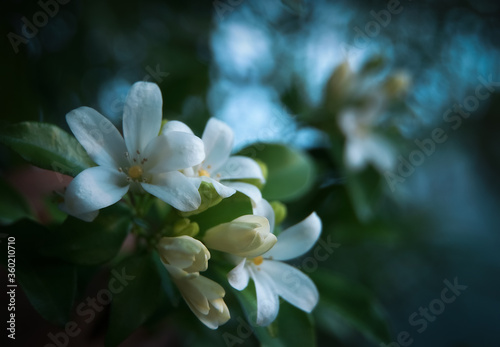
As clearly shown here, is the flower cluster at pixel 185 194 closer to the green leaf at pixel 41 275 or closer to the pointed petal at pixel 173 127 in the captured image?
the pointed petal at pixel 173 127

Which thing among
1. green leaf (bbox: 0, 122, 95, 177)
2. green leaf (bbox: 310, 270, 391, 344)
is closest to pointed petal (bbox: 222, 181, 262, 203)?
green leaf (bbox: 0, 122, 95, 177)

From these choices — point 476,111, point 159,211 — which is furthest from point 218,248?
point 476,111

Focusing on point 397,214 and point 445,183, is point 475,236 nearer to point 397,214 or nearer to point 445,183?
point 445,183

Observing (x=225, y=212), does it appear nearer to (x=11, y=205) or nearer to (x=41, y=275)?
(x=41, y=275)

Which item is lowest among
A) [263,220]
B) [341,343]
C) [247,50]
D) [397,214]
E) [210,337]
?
[341,343]

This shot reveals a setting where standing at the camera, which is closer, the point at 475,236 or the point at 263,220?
the point at 263,220

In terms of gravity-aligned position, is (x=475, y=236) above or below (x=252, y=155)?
below

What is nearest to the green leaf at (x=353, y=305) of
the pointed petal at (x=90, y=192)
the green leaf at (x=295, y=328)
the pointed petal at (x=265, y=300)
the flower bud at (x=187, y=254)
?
the green leaf at (x=295, y=328)
